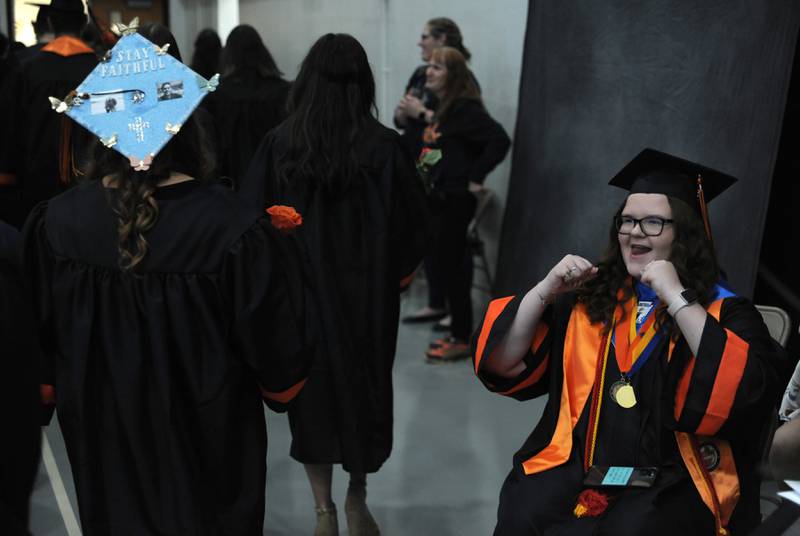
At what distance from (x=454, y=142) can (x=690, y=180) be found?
283cm

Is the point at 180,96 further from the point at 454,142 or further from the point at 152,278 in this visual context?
the point at 454,142

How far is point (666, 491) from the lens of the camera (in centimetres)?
245

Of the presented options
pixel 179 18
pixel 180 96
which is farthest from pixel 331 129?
pixel 179 18

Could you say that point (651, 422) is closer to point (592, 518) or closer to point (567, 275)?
point (592, 518)

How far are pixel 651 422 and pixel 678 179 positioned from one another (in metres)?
0.65

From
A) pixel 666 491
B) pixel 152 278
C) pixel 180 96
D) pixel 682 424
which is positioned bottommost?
pixel 666 491

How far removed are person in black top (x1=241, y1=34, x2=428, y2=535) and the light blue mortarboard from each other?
1.04 meters

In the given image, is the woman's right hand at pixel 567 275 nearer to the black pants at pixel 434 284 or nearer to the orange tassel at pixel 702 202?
the orange tassel at pixel 702 202

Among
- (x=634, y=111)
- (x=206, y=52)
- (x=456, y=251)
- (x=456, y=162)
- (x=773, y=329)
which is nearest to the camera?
Answer: (x=773, y=329)

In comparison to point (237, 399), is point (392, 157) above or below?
above

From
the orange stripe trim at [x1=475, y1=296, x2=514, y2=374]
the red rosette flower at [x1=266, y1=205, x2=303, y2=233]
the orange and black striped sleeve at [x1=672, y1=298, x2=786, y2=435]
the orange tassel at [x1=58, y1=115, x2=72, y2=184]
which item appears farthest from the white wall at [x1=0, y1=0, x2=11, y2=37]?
the orange and black striped sleeve at [x1=672, y1=298, x2=786, y2=435]

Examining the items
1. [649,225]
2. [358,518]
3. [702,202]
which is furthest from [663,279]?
[358,518]

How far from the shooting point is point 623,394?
2531mm

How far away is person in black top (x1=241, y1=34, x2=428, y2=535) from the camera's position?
3244mm
